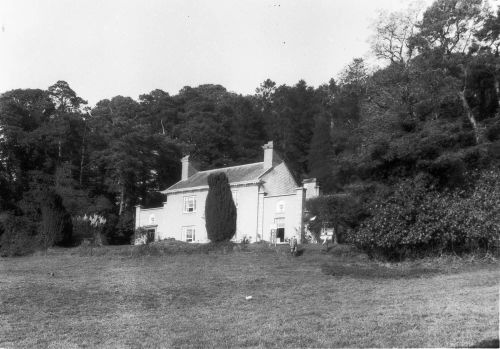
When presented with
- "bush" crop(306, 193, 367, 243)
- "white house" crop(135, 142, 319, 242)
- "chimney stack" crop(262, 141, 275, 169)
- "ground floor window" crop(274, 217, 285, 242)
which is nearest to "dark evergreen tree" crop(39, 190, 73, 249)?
"white house" crop(135, 142, 319, 242)

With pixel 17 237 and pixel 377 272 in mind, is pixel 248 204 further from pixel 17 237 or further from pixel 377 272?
pixel 377 272

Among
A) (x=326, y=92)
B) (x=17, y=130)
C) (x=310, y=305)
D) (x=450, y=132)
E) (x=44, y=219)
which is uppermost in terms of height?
(x=326, y=92)

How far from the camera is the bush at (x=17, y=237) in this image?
127ft

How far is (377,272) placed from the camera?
23.2 metres

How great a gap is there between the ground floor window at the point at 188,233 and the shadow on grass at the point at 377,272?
23632 mm

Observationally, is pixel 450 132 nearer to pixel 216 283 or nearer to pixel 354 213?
pixel 354 213

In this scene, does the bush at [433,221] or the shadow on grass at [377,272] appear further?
the bush at [433,221]

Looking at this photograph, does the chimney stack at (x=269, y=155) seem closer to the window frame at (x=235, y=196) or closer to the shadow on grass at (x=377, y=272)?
the window frame at (x=235, y=196)

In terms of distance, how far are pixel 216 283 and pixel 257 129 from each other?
44.9 metres

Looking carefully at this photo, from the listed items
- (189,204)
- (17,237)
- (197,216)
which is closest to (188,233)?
(197,216)

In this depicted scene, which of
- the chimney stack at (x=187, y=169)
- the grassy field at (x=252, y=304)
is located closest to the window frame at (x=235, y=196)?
the chimney stack at (x=187, y=169)

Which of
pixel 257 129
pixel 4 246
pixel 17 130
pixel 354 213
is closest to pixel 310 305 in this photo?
pixel 354 213

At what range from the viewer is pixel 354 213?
29719 mm

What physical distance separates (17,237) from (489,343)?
3677 cm
